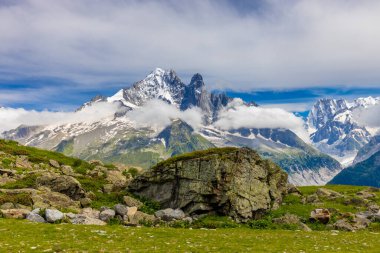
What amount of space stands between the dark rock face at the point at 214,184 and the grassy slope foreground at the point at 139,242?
16.3m

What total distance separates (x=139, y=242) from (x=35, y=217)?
1445cm

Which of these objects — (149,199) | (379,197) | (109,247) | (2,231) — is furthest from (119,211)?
(379,197)

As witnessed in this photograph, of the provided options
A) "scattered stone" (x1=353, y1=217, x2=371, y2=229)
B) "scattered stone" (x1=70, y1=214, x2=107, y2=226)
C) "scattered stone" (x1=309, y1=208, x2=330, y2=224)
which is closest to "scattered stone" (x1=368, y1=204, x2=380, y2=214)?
"scattered stone" (x1=353, y1=217, x2=371, y2=229)

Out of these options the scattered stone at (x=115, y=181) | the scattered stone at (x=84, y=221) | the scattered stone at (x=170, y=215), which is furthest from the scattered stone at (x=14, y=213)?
the scattered stone at (x=115, y=181)

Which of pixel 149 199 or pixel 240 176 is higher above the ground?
pixel 240 176

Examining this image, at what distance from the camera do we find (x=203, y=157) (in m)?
54.5

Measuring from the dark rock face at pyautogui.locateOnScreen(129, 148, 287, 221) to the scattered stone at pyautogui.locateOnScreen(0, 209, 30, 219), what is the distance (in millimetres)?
20989

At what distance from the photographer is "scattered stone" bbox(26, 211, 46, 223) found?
35031mm

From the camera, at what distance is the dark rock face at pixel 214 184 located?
49.4 metres

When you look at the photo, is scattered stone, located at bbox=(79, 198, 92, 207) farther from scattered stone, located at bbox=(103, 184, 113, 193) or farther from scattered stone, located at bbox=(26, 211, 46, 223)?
scattered stone, located at bbox=(26, 211, 46, 223)

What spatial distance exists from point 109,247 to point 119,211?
1945cm

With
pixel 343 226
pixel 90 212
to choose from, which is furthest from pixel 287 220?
pixel 90 212

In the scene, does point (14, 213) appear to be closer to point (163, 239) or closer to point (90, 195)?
point (90, 195)

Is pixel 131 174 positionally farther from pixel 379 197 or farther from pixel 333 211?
pixel 379 197
